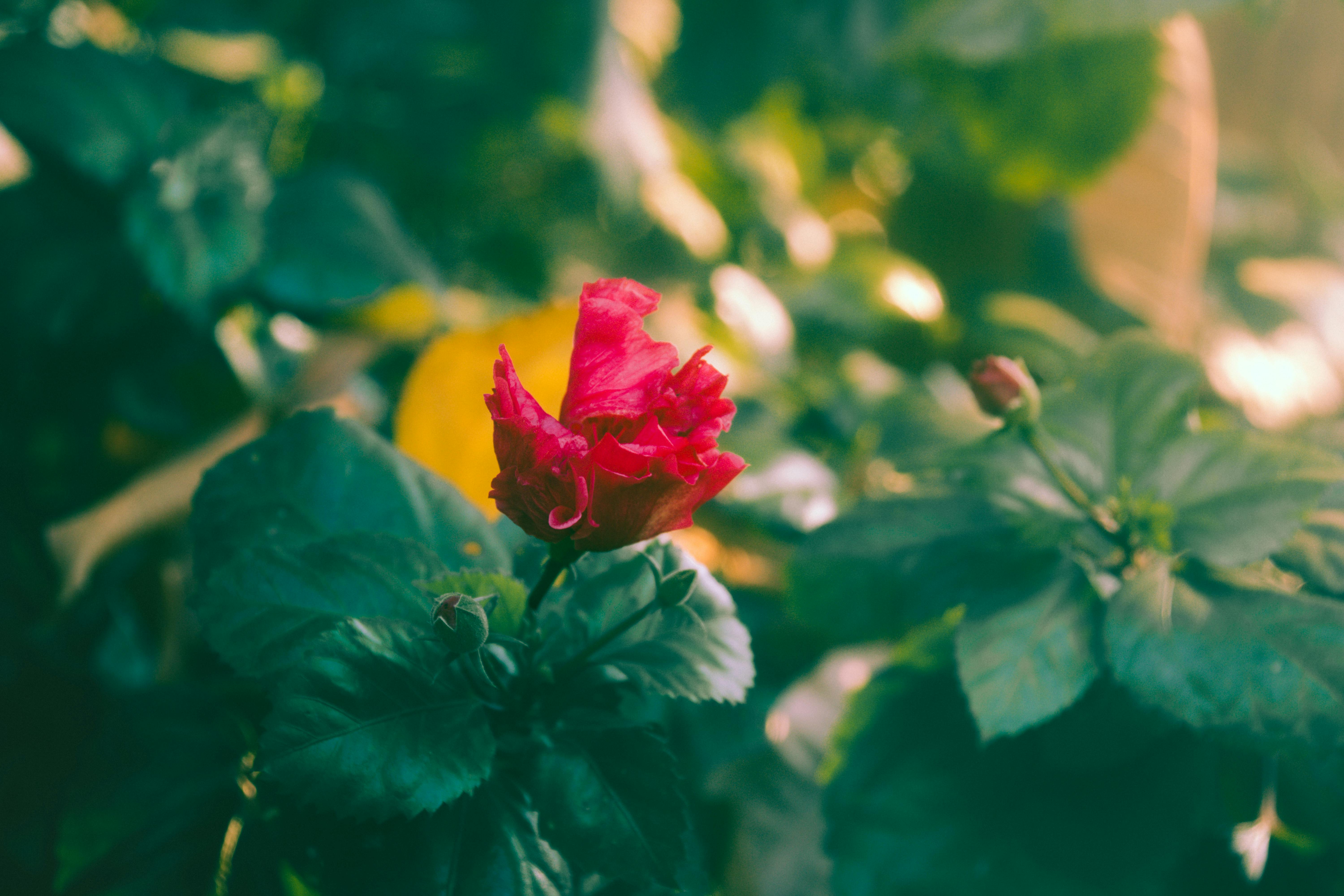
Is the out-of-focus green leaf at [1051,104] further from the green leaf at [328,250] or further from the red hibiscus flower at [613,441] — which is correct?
the red hibiscus flower at [613,441]

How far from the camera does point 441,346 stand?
1.66 ft

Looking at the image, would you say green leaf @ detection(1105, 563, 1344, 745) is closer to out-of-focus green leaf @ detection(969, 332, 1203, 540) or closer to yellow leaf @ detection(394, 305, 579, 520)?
out-of-focus green leaf @ detection(969, 332, 1203, 540)

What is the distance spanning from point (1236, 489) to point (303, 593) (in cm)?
40

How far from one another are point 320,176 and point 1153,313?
0.77 metres

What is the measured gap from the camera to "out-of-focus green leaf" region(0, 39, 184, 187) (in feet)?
1.75

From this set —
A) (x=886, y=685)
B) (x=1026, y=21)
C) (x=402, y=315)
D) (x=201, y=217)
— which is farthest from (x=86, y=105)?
(x=1026, y=21)

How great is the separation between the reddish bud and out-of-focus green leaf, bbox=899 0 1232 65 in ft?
1.60

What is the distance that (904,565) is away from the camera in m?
0.42

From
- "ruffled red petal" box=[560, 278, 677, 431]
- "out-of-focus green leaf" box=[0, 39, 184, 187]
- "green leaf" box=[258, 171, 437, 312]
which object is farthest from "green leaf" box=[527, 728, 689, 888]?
"out-of-focus green leaf" box=[0, 39, 184, 187]

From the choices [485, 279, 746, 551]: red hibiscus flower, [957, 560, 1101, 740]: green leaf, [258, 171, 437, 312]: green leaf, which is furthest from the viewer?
[258, 171, 437, 312]: green leaf

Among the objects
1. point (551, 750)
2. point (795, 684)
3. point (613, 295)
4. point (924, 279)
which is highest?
point (613, 295)

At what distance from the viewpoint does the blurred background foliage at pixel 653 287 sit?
440mm

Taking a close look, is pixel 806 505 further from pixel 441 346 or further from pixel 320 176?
pixel 320 176

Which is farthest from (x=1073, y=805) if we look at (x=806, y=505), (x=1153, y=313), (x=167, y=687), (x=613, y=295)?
(x=1153, y=313)
